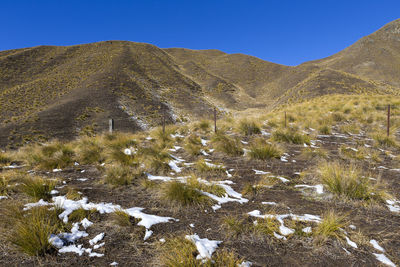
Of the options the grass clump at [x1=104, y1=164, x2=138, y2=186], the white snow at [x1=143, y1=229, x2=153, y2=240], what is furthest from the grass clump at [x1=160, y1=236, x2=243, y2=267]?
the grass clump at [x1=104, y1=164, x2=138, y2=186]

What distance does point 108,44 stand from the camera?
56.5 m

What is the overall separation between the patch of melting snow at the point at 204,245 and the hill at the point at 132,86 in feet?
62.6

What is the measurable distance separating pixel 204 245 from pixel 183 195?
115cm

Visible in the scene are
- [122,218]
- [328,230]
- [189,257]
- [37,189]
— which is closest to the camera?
[189,257]

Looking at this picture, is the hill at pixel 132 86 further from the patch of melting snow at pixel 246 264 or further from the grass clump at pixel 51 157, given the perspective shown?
the patch of melting snow at pixel 246 264

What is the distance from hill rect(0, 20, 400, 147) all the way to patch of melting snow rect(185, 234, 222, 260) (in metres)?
19.1

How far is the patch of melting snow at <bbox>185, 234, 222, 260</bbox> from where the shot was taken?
2.00 m

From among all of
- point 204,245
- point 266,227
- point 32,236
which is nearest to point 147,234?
point 204,245

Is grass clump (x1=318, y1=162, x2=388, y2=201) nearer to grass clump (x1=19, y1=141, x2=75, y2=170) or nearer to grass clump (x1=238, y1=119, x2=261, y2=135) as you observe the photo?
grass clump (x1=238, y1=119, x2=261, y2=135)

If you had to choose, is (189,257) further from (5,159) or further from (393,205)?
(5,159)

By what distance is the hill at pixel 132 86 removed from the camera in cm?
2114

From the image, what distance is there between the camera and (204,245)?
216 centimetres

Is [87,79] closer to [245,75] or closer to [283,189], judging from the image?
[283,189]

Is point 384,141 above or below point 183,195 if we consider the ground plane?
above
